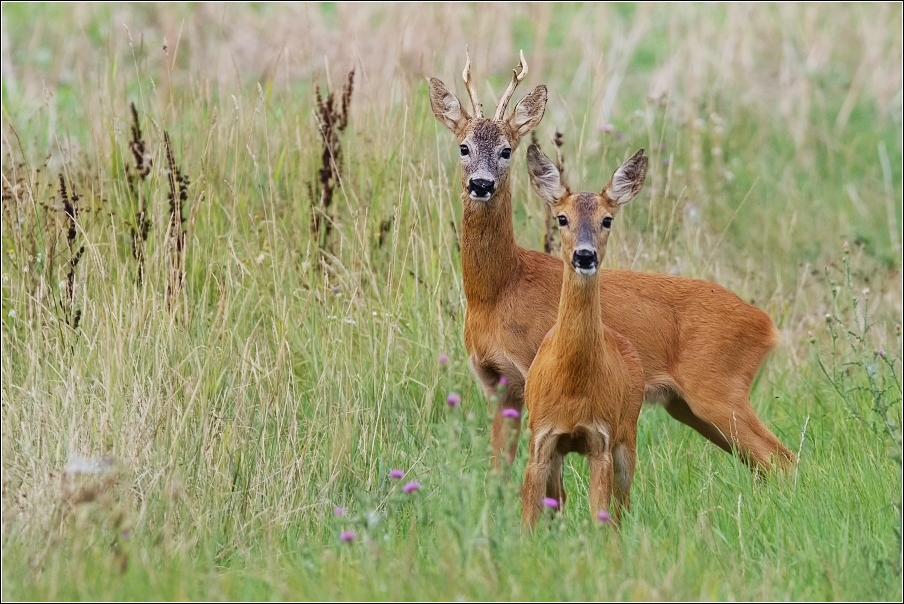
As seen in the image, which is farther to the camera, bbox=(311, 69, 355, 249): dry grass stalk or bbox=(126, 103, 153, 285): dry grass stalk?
bbox=(311, 69, 355, 249): dry grass stalk

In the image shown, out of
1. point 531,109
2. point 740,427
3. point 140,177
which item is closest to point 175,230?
point 140,177

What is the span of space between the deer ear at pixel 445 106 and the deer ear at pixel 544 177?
3.23 feet

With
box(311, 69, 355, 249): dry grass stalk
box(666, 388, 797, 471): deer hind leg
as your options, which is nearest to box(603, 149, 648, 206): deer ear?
box(666, 388, 797, 471): deer hind leg

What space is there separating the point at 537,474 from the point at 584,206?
97cm

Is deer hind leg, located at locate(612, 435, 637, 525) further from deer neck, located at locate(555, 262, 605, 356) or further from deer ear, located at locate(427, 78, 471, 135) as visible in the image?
deer ear, located at locate(427, 78, 471, 135)

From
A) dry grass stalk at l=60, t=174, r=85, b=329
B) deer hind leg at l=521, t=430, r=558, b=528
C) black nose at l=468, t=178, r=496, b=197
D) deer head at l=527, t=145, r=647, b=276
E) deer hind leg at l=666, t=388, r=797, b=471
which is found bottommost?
deer hind leg at l=666, t=388, r=797, b=471

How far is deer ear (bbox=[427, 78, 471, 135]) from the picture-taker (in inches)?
261

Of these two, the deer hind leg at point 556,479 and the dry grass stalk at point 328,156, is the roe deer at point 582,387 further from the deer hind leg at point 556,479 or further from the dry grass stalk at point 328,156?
the dry grass stalk at point 328,156

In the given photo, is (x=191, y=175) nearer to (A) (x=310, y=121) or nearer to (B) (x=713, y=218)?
(A) (x=310, y=121)

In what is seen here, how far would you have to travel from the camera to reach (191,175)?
7.71 metres

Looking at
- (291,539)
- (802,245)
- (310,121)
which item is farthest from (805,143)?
(291,539)

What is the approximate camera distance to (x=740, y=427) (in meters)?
6.38

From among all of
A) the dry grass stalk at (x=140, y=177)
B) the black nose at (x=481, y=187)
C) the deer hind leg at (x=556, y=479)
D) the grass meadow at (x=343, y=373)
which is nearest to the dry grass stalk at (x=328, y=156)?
the grass meadow at (x=343, y=373)

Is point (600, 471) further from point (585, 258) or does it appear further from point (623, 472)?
point (585, 258)
